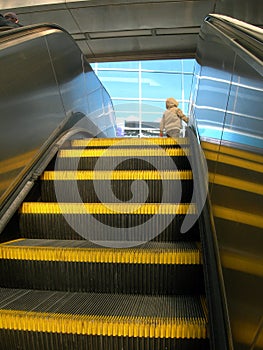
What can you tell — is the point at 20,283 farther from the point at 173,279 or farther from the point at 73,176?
the point at 73,176

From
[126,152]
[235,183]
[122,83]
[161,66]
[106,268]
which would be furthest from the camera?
[122,83]

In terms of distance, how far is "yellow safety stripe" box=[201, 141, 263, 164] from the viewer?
43.8 inches

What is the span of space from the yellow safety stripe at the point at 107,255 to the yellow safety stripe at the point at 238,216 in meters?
0.29

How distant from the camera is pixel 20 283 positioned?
1.93 m

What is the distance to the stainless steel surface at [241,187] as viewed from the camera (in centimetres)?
100

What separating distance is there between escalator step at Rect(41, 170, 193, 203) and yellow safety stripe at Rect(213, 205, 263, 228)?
86cm

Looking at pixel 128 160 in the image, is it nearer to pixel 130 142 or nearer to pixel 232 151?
pixel 130 142

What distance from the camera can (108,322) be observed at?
1.48m

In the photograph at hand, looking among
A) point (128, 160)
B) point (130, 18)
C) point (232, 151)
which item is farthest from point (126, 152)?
point (130, 18)

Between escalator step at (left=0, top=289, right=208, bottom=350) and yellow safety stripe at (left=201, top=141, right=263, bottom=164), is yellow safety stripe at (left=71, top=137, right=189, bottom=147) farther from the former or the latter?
escalator step at (left=0, top=289, right=208, bottom=350)

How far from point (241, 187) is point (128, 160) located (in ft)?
6.11

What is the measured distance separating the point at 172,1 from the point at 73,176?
16.6 ft

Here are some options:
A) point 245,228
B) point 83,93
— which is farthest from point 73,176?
point 83,93

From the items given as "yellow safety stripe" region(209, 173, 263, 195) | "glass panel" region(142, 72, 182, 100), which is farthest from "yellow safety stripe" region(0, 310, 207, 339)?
"glass panel" region(142, 72, 182, 100)
